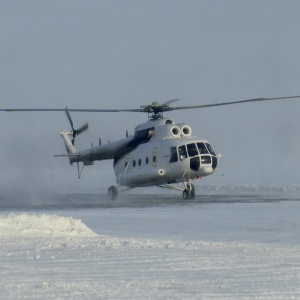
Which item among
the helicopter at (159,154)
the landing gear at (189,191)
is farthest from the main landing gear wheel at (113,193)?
the landing gear at (189,191)

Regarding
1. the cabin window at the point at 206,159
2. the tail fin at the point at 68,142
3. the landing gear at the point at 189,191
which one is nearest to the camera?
the cabin window at the point at 206,159

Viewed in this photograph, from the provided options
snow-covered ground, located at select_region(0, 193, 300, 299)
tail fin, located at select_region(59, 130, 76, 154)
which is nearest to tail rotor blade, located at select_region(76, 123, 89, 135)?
tail fin, located at select_region(59, 130, 76, 154)

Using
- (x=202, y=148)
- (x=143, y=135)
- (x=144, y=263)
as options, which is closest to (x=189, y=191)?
(x=202, y=148)

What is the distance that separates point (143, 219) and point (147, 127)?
16465mm

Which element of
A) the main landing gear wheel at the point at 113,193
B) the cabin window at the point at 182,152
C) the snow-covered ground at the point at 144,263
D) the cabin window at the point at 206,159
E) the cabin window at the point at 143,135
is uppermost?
the cabin window at the point at 143,135

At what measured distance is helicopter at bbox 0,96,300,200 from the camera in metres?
35.3

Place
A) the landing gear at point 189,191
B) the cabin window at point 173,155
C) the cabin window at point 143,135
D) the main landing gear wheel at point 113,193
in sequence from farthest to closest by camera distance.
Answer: the main landing gear wheel at point 113,193, the cabin window at point 143,135, the landing gear at point 189,191, the cabin window at point 173,155

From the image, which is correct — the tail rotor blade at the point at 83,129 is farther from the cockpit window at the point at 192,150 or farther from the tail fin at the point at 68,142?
the cockpit window at the point at 192,150

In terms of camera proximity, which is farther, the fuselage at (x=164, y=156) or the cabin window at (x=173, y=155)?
the cabin window at (x=173, y=155)

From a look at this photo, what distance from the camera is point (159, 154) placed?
121 ft

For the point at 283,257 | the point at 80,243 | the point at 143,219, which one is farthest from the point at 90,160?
the point at 283,257

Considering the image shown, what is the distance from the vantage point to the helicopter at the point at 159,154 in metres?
35.3

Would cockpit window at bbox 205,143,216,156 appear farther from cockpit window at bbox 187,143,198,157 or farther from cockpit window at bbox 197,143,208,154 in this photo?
cockpit window at bbox 187,143,198,157

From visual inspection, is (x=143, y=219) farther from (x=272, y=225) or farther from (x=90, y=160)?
(x=90, y=160)
